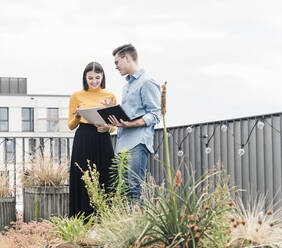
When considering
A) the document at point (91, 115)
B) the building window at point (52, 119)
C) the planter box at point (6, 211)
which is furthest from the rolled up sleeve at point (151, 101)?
the building window at point (52, 119)

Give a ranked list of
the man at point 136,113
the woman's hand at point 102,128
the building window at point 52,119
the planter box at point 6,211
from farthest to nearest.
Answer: the building window at point 52,119, the planter box at point 6,211, the woman's hand at point 102,128, the man at point 136,113

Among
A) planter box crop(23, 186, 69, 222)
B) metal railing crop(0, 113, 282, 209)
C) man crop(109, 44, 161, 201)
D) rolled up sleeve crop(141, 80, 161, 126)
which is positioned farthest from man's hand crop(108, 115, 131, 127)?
planter box crop(23, 186, 69, 222)

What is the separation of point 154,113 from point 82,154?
3.43 feet

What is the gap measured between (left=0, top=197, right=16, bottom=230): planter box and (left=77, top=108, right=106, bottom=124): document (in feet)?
7.26

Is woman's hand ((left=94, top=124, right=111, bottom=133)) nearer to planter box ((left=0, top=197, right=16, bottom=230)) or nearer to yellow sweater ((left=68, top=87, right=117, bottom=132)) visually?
yellow sweater ((left=68, top=87, right=117, bottom=132))

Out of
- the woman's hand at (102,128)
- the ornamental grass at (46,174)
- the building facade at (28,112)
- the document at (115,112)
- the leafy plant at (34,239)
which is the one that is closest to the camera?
the leafy plant at (34,239)

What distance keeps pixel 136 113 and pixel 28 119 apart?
1984 inches

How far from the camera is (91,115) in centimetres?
425

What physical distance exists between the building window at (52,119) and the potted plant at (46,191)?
4399 centimetres

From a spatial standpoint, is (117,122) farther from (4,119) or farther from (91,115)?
(4,119)

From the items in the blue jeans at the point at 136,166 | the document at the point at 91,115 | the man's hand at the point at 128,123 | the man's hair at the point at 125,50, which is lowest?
the blue jeans at the point at 136,166

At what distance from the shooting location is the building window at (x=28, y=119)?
52456mm

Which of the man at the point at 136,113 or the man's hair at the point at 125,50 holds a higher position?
the man's hair at the point at 125,50

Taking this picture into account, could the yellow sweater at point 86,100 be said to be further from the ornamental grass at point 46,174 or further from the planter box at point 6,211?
the planter box at point 6,211
